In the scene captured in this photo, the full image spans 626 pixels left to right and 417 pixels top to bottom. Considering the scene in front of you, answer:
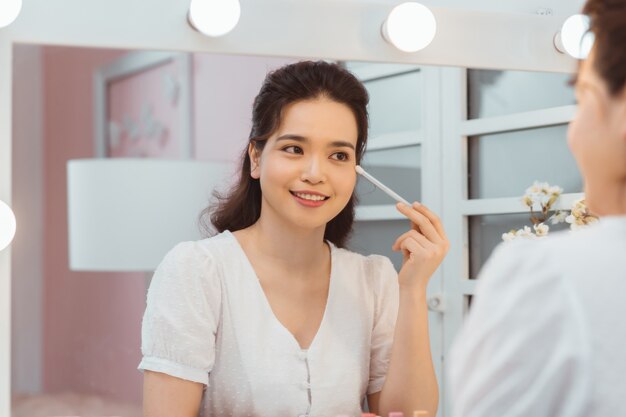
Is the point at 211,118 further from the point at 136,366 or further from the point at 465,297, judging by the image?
the point at 465,297

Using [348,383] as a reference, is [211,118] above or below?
above

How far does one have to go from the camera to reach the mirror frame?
2.80 feet

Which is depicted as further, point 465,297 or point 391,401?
point 465,297

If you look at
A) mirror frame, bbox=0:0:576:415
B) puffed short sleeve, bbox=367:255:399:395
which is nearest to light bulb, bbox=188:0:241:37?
mirror frame, bbox=0:0:576:415

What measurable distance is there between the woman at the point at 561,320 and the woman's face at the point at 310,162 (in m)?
0.43

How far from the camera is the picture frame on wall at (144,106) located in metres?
0.90

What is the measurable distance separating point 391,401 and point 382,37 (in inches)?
16.9

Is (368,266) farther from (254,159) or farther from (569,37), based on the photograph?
(569,37)

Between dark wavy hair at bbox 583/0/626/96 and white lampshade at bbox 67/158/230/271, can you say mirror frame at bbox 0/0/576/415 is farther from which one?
dark wavy hair at bbox 583/0/626/96

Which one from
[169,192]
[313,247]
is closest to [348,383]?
[313,247]

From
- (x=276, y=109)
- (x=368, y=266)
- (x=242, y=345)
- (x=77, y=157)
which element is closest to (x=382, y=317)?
(x=368, y=266)

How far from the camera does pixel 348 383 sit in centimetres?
92

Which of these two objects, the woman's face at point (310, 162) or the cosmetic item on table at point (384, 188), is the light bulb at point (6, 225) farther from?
the cosmetic item on table at point (384, 188)

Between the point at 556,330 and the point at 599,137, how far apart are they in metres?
0.12
